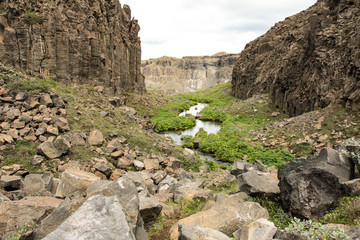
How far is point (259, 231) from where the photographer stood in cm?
438

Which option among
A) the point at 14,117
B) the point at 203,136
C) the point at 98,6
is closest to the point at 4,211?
the point at 14,117

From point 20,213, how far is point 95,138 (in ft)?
32.0

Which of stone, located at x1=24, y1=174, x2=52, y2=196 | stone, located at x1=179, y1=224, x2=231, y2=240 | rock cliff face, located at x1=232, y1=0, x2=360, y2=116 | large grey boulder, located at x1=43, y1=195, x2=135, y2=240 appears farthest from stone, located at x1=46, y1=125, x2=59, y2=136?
rock cliff face, located at x1=232, y1=0, x2=360, y2=116

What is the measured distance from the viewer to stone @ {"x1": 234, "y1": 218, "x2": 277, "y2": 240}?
4250 millimetres

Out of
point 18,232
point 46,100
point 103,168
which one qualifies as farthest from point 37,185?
point 46,100

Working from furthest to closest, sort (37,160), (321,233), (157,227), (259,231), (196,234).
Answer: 1. (37,160)
2. (157,227)
3. (259,231)
4. (196,234)
5. (321,233)

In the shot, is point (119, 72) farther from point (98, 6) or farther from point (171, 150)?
point (171, 150)

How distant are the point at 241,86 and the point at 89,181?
2279 inches

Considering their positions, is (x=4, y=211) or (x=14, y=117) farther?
(x=14, y=117)

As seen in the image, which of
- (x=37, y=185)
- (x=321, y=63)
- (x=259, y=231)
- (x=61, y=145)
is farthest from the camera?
(x=321, y=63)

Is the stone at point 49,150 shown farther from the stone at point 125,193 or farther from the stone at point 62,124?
the stone at point 125,193

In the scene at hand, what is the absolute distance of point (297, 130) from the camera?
22500 millimetres

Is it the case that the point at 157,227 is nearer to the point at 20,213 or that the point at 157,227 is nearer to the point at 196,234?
the point at 196,234

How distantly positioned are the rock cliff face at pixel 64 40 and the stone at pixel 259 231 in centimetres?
2561
